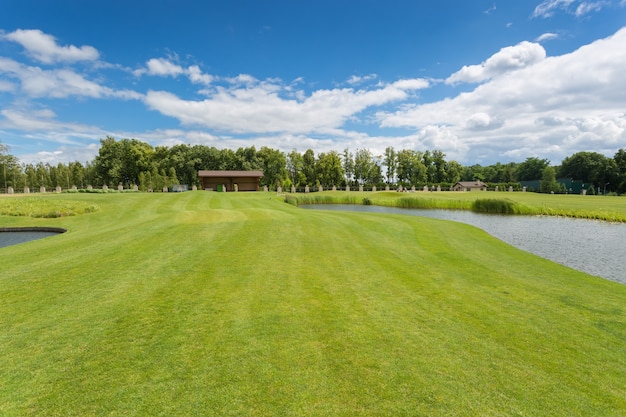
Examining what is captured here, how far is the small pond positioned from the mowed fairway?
24.1ft

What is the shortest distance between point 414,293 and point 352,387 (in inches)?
173

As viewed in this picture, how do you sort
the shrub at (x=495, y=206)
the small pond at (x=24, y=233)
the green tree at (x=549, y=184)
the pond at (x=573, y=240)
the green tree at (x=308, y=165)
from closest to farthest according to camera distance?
the pond at (x=573, y=240), the small pond at (x=24, y=233), the shrub at (x=495, y=206), the green tree at (x=549, y=184), the green tree at (x=308, y=165)

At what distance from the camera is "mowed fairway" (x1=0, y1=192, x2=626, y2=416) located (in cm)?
387

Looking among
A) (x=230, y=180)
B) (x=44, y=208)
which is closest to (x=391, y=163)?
(x=230, y=180)

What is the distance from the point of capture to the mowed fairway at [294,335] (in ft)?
12.7

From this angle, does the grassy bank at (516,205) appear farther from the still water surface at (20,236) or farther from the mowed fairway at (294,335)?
the still water surface at (20,236)

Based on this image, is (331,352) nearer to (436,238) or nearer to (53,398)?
(53,398)

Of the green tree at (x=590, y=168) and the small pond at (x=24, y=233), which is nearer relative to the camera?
the small pond at (x=24, y=233)

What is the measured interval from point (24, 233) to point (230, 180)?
5427cm

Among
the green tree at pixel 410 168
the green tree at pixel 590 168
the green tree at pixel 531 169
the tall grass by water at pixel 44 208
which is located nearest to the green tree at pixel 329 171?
the green tree at pixel 410 168

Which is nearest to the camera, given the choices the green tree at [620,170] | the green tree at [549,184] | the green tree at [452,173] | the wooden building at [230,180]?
the wooden building at [230,180]

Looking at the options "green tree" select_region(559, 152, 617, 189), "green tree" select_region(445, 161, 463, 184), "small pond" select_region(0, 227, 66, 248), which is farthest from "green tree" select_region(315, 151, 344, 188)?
"small pond" select_region(0, 227, 66, 248)

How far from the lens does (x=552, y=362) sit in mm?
4996

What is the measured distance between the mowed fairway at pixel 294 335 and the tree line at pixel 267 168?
209 feet
